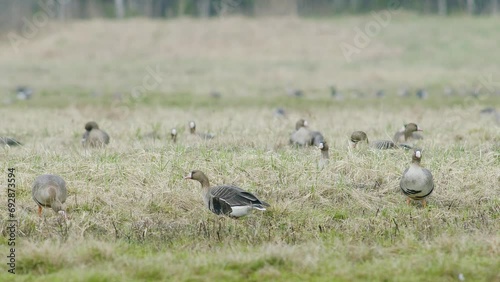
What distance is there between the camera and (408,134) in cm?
1322

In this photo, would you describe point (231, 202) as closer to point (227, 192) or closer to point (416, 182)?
point (227, 192)

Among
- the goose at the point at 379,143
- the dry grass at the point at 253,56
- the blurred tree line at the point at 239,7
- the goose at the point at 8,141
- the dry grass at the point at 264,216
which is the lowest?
the dry grass at the point at 264,216

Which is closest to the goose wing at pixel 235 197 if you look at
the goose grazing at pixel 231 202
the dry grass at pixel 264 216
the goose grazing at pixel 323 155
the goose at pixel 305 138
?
the goose grazing at pixel 231 202

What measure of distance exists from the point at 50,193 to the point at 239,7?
5524 centimetres

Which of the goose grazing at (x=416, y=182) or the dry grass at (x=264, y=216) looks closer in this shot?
the dry grass at (x=264, y=216)

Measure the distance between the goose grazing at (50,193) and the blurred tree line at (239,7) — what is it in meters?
50.9

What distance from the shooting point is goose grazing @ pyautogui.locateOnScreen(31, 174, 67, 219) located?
8.94 meters

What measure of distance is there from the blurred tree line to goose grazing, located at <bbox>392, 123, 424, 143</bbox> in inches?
1806

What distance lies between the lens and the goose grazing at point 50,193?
29.3 ft

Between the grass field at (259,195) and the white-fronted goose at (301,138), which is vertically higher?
the white-fronted goose at (301,138)

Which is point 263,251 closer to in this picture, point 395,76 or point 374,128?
point 374,128

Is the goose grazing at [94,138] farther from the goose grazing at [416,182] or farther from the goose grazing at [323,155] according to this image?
the goose grazing at [416,182]

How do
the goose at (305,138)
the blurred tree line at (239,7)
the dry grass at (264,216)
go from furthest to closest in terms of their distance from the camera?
the blurred tree line at (239,7), the goose at (305,138), the dry grass at (264,216)

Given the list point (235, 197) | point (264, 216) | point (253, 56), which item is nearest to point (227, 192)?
point (235, 197)
